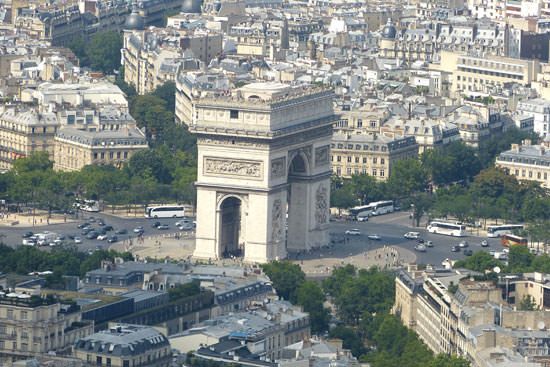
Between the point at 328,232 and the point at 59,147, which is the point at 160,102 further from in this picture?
the point at 328,232

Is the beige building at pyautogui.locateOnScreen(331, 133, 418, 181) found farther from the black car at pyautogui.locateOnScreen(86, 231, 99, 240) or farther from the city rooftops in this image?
the city rooftops

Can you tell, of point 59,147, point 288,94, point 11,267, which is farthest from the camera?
point 59,147

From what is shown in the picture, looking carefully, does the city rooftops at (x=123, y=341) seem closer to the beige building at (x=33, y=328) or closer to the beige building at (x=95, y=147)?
the beige building at (x=33, y=328)

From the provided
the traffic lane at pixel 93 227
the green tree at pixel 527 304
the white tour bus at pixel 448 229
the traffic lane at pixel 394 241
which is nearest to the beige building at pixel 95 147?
the traffic lane at pixel 93 227

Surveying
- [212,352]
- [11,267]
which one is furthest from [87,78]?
[212,352]

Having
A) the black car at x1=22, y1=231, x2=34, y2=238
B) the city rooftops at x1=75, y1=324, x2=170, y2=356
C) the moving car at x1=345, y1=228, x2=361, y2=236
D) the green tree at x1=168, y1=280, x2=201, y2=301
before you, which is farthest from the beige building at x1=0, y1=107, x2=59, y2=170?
the city rooftops at x1=75, y1=324, x2=170, y2=356
